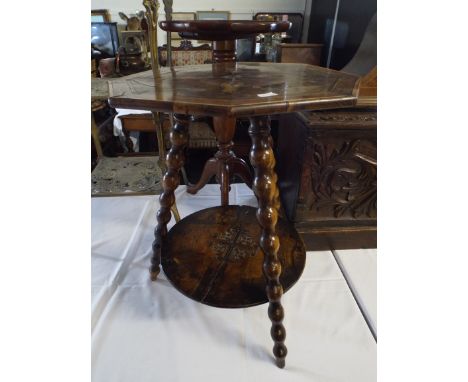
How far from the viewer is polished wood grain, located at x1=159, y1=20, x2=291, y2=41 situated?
0.70 meters

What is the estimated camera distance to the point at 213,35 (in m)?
0.77

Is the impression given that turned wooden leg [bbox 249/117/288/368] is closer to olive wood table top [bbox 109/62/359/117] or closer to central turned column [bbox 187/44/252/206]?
olive wood table top [bbox 109/62/359/117]

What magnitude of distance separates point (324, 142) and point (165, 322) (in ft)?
2.35

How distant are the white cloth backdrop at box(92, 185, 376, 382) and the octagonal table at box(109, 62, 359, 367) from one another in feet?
0.26

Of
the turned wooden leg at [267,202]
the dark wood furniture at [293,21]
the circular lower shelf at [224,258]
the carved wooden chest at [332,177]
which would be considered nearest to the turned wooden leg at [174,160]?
the circular lower shelf at [224,258]

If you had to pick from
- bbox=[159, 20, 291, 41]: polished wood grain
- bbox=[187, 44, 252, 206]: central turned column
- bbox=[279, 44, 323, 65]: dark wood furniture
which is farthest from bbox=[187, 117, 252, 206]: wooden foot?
bbox=[279, 44, 323, 65]: dark wood furniture

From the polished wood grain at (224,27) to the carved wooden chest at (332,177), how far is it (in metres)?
0.29

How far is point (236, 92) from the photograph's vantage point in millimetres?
558

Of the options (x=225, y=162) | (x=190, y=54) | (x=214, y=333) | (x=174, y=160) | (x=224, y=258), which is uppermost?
(x=190, y=54)

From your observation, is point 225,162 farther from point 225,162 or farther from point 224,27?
point 224,27

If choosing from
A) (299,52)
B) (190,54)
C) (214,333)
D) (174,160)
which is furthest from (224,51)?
(190,54)

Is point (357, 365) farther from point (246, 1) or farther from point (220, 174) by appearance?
point (246, 1)

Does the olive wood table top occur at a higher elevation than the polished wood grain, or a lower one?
lower

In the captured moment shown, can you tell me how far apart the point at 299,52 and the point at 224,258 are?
70.5 inches
